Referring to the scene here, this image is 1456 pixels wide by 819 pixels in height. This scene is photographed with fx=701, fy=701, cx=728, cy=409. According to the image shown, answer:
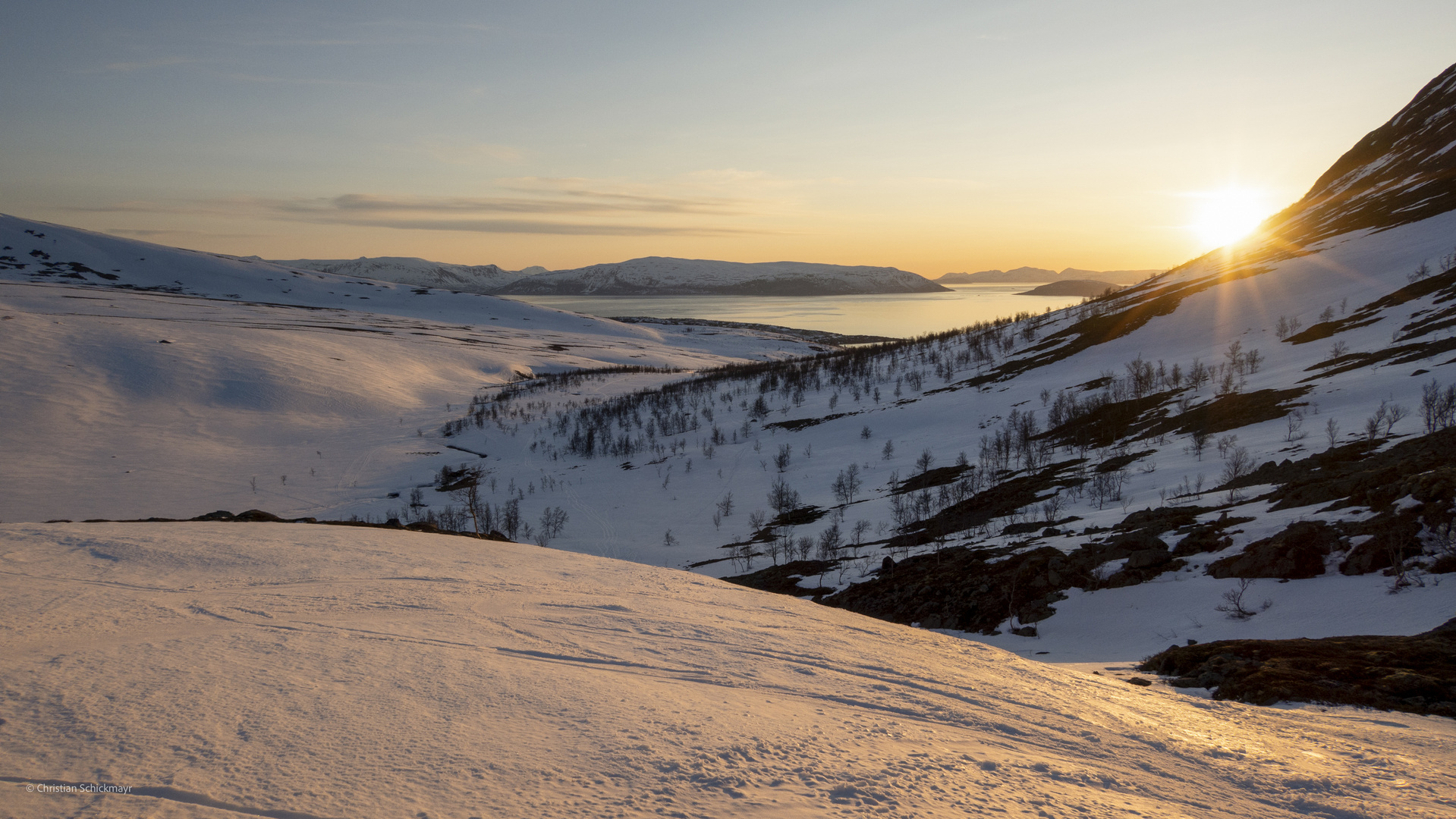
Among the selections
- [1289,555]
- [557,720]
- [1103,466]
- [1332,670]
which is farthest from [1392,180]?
[557,720]

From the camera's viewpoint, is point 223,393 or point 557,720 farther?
point 223,393

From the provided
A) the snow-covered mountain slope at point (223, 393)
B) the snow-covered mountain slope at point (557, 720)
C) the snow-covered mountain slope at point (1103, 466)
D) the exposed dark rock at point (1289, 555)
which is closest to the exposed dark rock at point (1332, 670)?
the snow-covered mountain slope at point (557, 720)

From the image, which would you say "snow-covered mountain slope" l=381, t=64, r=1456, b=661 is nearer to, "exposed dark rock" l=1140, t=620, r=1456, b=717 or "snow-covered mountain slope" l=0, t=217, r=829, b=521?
"exposed dark rock" l=1140, t=620, r=1456, b=717

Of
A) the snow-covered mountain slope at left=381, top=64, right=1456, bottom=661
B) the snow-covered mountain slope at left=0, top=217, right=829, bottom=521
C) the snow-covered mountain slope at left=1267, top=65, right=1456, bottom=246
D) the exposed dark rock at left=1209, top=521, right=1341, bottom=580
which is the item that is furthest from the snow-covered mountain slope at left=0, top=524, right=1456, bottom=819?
the snow-covered mountain slope at left=1267, top=65, right=1456, bottom=246

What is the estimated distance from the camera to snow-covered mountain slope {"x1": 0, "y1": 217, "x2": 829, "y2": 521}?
28.1m

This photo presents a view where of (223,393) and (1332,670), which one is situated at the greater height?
(1332,670)

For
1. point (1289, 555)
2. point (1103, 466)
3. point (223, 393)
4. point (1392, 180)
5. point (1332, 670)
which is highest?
point (1392, 180)

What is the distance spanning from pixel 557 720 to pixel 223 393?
49.7 metres

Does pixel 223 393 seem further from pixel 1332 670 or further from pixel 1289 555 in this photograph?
pixel 1332 670

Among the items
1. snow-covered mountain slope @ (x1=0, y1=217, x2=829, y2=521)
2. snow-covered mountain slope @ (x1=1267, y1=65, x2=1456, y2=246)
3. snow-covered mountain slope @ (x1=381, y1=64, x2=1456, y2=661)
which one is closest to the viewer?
snow-covered mountain slope @ (x1=381, y1=64, x2=1456, y2=661)

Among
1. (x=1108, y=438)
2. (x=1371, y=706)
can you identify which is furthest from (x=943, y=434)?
(x=1371, y=706)

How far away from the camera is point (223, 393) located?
143 feet

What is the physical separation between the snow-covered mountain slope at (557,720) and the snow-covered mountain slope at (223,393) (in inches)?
923

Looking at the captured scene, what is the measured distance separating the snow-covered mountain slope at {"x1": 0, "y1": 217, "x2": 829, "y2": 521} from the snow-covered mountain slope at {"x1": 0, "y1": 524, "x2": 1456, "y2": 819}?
23.4m
